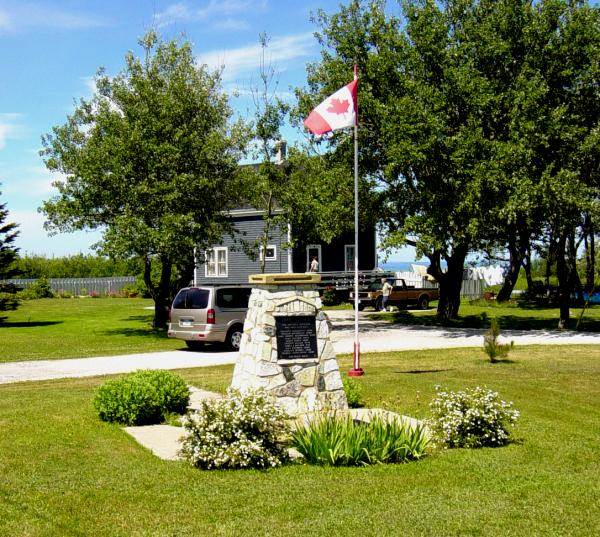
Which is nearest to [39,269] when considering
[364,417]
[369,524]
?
[364,417]

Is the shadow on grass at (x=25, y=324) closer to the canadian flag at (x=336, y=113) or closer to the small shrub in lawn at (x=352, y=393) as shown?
the canadian flag at (x=336, y=113)

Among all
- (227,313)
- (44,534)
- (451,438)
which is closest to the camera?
(44,534)

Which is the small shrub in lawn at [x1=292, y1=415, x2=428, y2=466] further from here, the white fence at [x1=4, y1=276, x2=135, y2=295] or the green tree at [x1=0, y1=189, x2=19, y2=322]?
the white fence at [x1=4, y1=276, x2=135, y2=295]

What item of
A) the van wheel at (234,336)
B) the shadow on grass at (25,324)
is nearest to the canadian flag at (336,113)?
the van wheel at (234,336)

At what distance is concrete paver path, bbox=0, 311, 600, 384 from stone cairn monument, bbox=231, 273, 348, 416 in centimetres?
745

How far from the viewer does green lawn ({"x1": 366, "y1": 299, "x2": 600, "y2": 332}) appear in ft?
98.1

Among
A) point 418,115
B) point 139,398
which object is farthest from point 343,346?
point 139,398

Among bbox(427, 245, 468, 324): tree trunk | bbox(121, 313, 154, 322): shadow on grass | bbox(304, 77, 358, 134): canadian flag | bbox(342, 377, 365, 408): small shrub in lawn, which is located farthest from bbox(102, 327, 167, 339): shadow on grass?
bbox(342, 377, 365, 408): small shrub in lawn

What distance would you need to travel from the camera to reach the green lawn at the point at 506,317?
29891mm

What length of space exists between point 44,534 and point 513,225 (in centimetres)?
2320

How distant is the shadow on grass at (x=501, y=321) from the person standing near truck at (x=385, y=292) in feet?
8.35

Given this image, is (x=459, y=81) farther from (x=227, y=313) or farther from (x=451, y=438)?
(x=451, y=438)

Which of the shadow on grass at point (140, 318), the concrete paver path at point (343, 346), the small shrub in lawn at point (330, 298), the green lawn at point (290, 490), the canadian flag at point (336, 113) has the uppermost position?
the canadian flag at point (336, 113)

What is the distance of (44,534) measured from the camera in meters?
6.18
